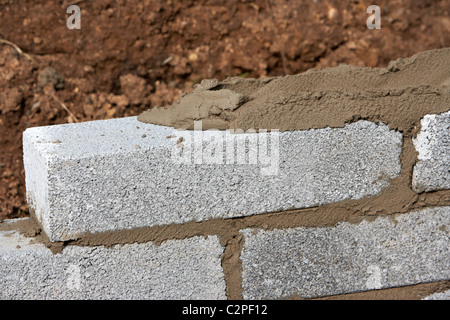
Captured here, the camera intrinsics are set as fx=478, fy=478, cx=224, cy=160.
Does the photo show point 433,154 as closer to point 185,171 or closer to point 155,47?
point 185,171

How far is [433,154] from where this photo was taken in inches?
71.1

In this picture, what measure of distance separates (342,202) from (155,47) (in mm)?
1446

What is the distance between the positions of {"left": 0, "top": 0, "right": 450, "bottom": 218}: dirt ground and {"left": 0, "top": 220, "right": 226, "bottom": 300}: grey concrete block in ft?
2.46

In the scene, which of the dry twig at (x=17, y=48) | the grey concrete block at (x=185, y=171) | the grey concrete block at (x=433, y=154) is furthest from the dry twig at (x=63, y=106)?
the grey concrete block at (x=433, y=154)

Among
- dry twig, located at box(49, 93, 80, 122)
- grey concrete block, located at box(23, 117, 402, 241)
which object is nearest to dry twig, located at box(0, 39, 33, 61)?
dry twig, located at box(49, 93, 80, 122)

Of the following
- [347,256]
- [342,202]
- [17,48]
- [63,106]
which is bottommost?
[347,256]

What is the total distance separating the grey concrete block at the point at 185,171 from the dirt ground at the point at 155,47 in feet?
2.61

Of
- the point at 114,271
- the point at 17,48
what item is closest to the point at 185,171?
the point at 114,271

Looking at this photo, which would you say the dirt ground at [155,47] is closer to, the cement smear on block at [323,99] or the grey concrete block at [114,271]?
the grey concrete block at [114,271]

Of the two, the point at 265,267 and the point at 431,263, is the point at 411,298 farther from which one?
the point at 265,267

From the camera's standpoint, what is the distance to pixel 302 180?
1.73 meters

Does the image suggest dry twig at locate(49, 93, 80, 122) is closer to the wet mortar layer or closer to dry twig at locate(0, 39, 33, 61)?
dry twig at locate(0, 39, 33, 61)

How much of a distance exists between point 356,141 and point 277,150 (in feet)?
0.99

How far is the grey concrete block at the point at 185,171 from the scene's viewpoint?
1564 mm
